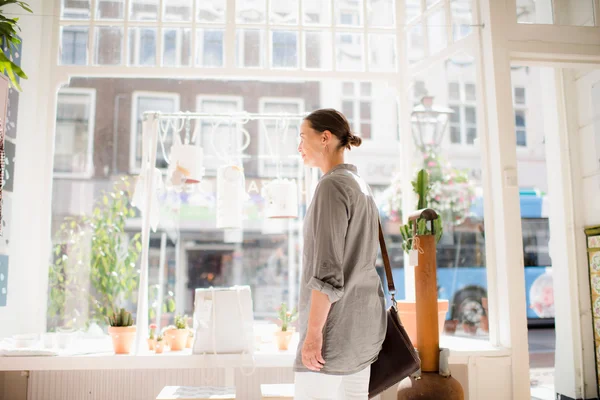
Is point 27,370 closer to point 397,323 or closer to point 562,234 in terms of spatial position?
point 397,323

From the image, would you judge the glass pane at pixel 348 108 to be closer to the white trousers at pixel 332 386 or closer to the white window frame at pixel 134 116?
the white window frame at pixel 134 116

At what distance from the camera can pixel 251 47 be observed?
3.48 m

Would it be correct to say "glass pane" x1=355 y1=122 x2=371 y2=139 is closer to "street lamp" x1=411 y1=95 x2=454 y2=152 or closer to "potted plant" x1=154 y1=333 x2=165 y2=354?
"street lamp" x1=411 y1=95 x2=454 y2=152

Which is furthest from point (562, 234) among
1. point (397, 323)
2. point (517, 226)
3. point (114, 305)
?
point (114, 305)

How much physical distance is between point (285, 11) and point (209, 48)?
58cm

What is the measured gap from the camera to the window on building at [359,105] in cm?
455

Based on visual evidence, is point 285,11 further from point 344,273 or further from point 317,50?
point 344,273

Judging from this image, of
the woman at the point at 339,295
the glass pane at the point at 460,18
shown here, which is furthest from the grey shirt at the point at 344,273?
the glass pane at the point at 460,18

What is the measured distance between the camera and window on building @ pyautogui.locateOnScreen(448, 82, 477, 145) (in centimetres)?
626

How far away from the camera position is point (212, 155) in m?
4.26

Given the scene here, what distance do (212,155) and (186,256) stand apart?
904 millimetres

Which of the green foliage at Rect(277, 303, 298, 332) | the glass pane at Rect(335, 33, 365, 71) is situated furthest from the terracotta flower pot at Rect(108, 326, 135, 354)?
the glass pane at Rect(335, 33, 365, 71)

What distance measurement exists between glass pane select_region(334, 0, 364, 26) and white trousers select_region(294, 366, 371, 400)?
8.38 feet

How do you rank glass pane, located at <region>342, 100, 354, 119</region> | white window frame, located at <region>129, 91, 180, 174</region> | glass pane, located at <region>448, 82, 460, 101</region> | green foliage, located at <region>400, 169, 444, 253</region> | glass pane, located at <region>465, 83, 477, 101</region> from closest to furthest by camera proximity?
green foliage, located at <region>400, 169, 444, 253</region>
white window frame, located at <region>129, 91, 180, 174</region>
glass pane, located at <region>342, 100, 354, 119</region>
glass pane, located at <region>465, 83, 477, 101</region>
glass pane, located at <region>448, 82, 460, 101</region>
